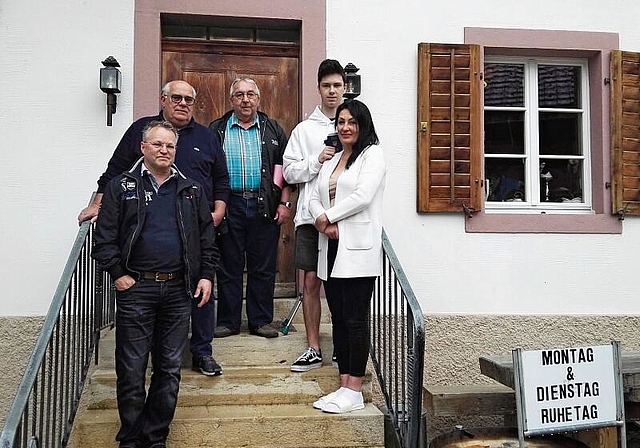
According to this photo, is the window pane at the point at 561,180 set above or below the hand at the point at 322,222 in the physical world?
above

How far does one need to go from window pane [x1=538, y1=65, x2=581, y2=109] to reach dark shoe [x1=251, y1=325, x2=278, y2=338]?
305 cm

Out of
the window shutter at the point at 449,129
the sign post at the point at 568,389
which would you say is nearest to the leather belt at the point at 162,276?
the sign post at the point at 568,389

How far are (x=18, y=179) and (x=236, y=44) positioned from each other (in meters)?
1.93

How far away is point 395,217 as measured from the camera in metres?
5.53

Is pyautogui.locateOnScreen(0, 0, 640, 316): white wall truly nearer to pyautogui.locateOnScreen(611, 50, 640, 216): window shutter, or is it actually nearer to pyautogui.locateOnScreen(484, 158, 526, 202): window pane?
pyautogui.locateOnScreen(611, 50, 640, 216): window shutter

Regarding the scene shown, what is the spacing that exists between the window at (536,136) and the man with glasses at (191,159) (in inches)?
101

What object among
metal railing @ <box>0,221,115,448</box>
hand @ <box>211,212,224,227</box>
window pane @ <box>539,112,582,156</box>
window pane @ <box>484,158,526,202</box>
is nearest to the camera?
metal railing @ <box>0,221,115,448</box>

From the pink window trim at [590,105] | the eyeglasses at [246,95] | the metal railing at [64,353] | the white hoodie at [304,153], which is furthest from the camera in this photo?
the pink window trim at [590,105]

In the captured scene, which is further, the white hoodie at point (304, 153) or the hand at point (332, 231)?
the white hoodie at point (304, 153)

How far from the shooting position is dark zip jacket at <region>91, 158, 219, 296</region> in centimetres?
353

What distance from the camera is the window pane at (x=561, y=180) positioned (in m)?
6.02

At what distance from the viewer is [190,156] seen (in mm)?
4176

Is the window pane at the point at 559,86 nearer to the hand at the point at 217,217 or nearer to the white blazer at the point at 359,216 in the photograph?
the white blazer at the point at 359,216

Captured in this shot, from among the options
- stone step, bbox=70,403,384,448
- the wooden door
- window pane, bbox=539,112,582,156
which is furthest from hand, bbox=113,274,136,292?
window pane, bbox=539,112,582,156
